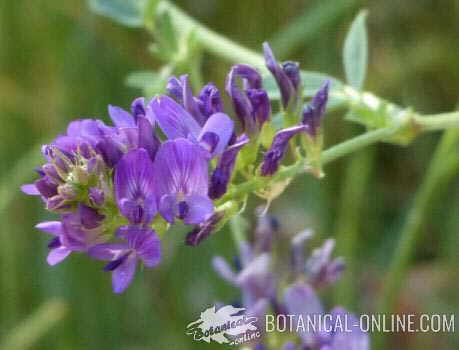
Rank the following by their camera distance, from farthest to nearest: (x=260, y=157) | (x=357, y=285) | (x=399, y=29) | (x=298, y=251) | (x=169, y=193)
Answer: (x=399, y=29), (x=357, y=285), (x=298, y=251), (x=260, y=157), (x=169, y=193)

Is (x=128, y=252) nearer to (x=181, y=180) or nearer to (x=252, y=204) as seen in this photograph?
(x=181, y=180)

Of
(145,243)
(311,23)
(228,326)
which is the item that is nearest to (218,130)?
(145,243)

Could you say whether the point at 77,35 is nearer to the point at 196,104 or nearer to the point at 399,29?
the point at 399,29

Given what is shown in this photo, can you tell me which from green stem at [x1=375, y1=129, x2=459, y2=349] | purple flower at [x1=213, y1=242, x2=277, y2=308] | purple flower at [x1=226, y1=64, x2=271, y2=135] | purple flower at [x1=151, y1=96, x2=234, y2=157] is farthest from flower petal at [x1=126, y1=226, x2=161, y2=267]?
green stem at [x1=375, y1=129, x2=459, y2=349]

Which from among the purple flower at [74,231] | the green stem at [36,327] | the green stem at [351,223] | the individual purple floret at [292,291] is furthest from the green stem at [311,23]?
the purple flower at [74,231]

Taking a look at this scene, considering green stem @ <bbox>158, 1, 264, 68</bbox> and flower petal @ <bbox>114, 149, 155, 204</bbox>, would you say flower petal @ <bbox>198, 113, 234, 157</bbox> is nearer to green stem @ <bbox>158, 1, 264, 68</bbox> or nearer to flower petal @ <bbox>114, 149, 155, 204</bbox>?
flower petal @ <bbox>114, 149, 155, 204</bbox>

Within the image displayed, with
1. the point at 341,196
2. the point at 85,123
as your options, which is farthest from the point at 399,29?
the point at 85,123

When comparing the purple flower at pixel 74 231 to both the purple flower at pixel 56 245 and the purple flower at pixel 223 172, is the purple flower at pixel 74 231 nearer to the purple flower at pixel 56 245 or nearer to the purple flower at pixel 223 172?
the purple flower at pixel 56 245

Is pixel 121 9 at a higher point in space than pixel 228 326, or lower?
higher
